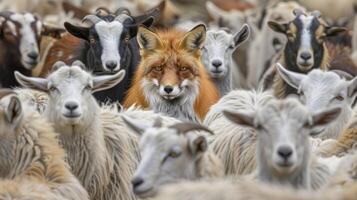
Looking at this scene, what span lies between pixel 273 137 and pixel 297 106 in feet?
0.94

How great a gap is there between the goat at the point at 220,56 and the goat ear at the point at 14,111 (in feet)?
14.1

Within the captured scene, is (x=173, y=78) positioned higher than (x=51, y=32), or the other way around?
(x=51, y=32)

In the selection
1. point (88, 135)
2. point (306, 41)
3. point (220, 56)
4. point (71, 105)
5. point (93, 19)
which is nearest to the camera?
point (71, 105)

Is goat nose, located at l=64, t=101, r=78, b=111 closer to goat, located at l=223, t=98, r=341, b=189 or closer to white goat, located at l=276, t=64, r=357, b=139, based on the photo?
goat, located at l=223, t=98, r=341, b=189

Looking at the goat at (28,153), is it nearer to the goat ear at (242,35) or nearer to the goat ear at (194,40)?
the goat ear at (194,40)

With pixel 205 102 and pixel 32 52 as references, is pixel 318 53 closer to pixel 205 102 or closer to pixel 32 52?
pixel 205 102

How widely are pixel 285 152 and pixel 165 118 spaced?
2.42 metres

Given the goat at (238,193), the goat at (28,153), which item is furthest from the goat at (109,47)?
the goat at (238,193)

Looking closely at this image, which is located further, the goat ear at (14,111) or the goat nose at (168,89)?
the goat nose at (168,89)

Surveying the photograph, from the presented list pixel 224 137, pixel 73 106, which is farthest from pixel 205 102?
pixel 73 106

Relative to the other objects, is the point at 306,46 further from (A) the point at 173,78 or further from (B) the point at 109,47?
(A) the point at 173,78

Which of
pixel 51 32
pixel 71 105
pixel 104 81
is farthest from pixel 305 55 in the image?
pixel 71 105

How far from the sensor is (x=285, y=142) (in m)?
8.33

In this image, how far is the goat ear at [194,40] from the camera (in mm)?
12008
